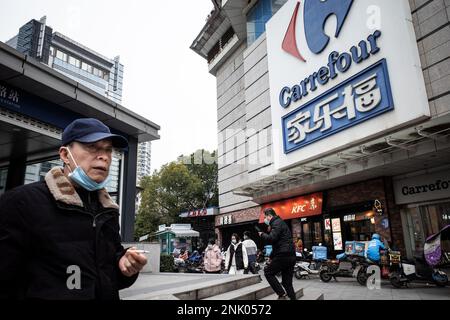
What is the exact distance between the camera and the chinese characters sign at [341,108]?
10.6m

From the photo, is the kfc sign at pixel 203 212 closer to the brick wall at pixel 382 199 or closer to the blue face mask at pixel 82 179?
the brick wall at pixel 382 199

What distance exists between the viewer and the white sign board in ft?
34.4

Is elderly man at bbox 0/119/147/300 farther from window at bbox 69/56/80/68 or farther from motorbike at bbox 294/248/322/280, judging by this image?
window at bbox 69/56/80/68

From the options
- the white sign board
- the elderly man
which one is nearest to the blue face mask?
the elderly man

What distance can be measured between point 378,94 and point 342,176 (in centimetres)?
348

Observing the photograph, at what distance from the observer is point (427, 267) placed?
25.5 ft

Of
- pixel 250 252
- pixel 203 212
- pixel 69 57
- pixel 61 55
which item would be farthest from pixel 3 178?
pixel 69 57

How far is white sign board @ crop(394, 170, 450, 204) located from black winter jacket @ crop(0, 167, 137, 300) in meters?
12.2

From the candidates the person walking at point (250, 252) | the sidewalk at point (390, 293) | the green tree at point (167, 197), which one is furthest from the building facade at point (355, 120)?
the green tree at point (167, 197)

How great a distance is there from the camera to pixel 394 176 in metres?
12.0

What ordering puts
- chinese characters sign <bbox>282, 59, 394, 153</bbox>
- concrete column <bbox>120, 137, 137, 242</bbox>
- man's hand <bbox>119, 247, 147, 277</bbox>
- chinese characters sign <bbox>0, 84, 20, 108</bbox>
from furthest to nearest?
1. chinese characters sign <bbox>282, 59, 394, 153</bbox>
2. concrete column <bbox>120, 137, 137, 242</bbox>
3. chinese characters sign <bbox>0, 84, 20, 108</bbox>
4. man's hand <bbox>119, 247, 147, 277</bbox>

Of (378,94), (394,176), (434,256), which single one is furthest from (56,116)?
(394,176)

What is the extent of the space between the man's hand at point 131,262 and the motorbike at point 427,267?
25.8 ft

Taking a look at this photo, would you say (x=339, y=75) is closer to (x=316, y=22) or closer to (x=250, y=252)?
(x=316, y=22)
